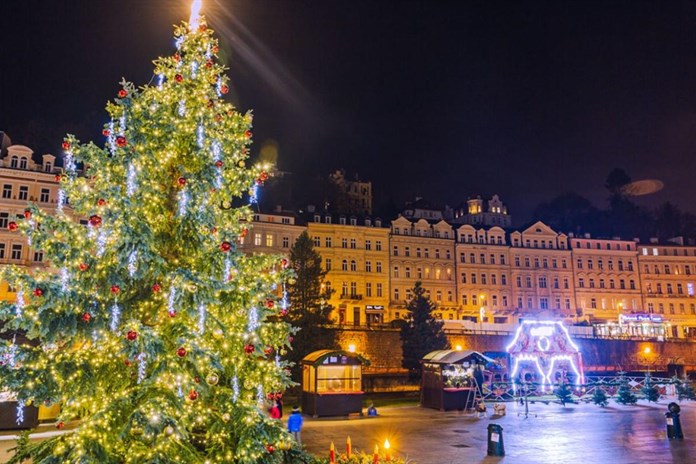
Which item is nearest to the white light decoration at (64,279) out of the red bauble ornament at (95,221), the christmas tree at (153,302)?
the christmas tree at (153,302)

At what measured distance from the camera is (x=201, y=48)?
1082cm

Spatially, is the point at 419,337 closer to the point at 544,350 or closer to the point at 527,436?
the point at 544,350

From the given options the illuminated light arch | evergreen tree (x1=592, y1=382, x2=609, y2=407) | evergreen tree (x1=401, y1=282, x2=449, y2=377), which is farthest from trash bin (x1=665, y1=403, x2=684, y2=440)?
evergreen tree (x1=401, y1=282, x2=449, y2=377)

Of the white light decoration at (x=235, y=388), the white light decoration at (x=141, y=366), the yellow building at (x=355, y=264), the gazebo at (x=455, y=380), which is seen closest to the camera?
the white light decoration at (x=141, y=366)

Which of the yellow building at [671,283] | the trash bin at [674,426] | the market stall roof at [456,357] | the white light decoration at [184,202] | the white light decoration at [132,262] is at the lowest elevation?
the trash bin at [674,426]

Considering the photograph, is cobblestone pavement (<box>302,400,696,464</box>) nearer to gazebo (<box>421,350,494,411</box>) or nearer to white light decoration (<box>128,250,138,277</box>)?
gazebo (<box>421,350,494,411</box>)

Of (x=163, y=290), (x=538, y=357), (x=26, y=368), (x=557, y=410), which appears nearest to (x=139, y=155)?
(x=163, y=290)

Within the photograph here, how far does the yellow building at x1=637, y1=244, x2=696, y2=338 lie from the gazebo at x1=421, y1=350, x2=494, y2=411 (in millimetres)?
56676

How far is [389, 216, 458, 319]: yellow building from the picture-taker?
6488cm

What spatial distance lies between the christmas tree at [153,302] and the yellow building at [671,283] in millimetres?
77202

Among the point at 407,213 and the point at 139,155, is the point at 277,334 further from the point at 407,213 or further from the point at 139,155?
the point at 407,213

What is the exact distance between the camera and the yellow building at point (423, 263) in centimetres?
6488

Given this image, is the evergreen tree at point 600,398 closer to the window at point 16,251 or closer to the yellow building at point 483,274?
the yellow building at point 483,274

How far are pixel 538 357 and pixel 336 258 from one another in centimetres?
3123
